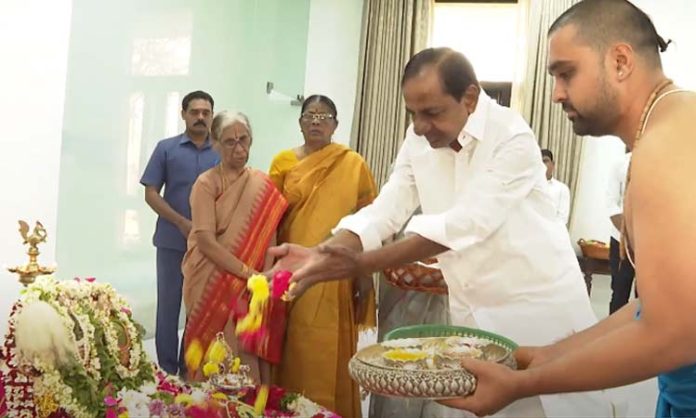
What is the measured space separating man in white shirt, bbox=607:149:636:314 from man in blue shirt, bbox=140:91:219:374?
2.52m

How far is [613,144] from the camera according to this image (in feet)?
17.7

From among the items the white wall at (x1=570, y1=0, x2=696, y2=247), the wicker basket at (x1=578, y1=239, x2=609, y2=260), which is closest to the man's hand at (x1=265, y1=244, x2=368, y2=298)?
the wicker basket at (x1=578, y1=239, x2=609, y2=260)

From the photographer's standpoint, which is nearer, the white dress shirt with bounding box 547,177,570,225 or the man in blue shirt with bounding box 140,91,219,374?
the man in blue shirt with bounding box 140,91,219,374

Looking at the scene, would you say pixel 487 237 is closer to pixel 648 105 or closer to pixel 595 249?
pixel 648 105

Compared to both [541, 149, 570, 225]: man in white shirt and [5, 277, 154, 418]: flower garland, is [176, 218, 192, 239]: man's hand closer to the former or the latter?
[5, 277, 154, 418]: flower garland

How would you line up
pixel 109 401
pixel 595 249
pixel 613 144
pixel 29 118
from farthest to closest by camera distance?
pixel 613 144 → pixel 595 249 → pixel 29 118 → pixel 109 401

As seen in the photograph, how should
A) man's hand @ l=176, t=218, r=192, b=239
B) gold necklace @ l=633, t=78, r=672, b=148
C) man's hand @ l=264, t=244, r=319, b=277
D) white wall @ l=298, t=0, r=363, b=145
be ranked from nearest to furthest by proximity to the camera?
gold necklace @ l=633, t=78, r=672, b=148 → man's hand @ l=264, t=244, r=319, b=277 → man's hand @ l=176, t=218, r=192, b=239 → white wall @ l=298, t=0, r=363, b=145

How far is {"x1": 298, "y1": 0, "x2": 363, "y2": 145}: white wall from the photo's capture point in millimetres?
5984

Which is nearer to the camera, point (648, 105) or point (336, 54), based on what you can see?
point (648, 105)

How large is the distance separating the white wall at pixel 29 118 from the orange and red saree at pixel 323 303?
0.96m

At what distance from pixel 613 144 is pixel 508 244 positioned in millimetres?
4233

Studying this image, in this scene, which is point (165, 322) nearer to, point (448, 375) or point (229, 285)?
point (229, 285)

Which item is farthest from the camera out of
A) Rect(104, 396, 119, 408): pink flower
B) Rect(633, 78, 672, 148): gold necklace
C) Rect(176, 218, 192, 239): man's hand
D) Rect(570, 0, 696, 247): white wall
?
Rect(570, 0, 696, 247): white wall

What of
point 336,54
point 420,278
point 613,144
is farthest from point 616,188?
point 420,278
